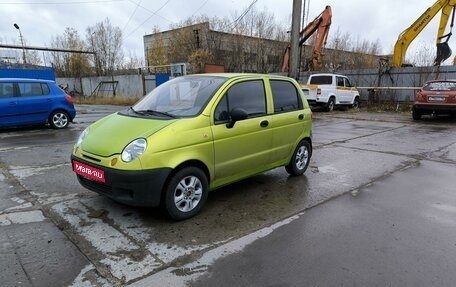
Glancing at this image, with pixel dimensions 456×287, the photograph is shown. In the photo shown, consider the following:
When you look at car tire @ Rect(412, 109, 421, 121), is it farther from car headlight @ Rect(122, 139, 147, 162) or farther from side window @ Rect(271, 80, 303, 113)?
car headlight @ Rect(122, 139, 147, 162)

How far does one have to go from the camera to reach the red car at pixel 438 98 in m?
14.0

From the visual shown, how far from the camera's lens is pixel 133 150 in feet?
13.2

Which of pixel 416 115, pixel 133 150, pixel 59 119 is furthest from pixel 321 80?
pixel 133 150

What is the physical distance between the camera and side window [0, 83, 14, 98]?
1041 centimetres

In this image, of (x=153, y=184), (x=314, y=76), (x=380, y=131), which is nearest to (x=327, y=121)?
(x=380, y=131)

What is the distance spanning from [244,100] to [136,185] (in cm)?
199

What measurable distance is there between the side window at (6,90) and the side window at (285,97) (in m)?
8.51

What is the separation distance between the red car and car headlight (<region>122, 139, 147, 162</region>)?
1374 centimetres

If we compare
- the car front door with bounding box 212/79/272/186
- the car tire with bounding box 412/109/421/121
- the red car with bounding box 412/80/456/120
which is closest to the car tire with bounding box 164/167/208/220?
the car front door with bounding box 212/79/272/186

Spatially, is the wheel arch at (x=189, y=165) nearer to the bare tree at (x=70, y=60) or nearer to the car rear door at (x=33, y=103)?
the car rear door at (x=33, y=103)

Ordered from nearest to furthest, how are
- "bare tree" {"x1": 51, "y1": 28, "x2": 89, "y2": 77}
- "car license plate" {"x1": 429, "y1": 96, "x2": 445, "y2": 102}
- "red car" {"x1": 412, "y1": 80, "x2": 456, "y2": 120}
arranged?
1. "red car" {"x1": 412, "y1": 80, "x2": 456, "y2": 120}
2. "car license plate" {"x1": 429, "y1": 96, "x2": 445, "y2": 102}
3. "bare tree" {"x1": 51, "y1": 28, "x2": 89, "y2": 77}

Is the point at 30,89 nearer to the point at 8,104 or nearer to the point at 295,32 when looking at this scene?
the point at 8,104

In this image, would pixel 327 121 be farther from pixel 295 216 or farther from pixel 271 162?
pixel 295 216

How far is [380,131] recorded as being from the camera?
40.3 feet
